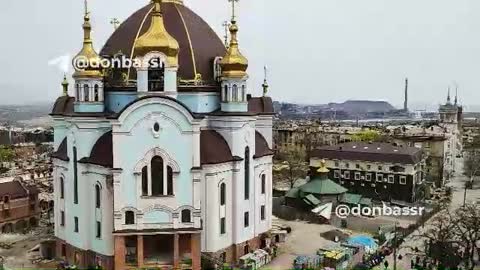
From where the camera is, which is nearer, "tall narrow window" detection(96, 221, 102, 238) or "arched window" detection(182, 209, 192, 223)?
"arched window" detection(182, 209, 192, 223)

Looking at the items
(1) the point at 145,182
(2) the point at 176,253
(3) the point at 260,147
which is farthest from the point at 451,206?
(1) the point at 145,182

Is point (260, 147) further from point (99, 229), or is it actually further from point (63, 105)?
point (63, 105)

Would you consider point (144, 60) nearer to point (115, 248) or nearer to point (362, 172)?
point (115, 248)

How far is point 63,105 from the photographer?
2750cm

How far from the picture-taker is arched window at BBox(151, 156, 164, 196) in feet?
76.7

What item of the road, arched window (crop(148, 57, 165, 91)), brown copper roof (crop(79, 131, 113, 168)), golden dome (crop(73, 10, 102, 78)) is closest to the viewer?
brown copper roof (crop(79, 131, 113, 168))

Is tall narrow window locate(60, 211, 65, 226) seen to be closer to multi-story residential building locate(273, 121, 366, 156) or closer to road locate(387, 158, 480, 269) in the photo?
road locate(387, 158, 480, 269)

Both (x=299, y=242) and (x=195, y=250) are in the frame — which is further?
(x=299, y=242)

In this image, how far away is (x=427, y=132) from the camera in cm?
5491

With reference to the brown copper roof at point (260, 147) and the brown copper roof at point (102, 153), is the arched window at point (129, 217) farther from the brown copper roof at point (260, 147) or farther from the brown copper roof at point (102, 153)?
the brown copper roof at point (260, 147)

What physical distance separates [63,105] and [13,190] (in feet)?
26.5

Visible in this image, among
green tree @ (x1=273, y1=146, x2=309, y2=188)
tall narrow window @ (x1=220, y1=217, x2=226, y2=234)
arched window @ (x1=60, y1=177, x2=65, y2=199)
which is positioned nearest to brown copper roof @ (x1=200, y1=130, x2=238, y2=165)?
tall narrow window @ (x1=220, y1=217, x2=226, y2=234)

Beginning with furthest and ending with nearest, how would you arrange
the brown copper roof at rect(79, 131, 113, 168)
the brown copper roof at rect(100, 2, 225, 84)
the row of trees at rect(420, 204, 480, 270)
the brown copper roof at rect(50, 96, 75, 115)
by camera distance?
1. the brown copper roof at rect(50, 96, 75, 115)
2. the brown copper roof at rect(100, 2, 225, 84)
3. the brown copper roof at rect(79, 131, 113, 168)
4. the row of trees at rect(420, 204, 480, 270)

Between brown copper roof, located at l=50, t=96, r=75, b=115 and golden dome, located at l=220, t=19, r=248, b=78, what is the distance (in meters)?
7.69
